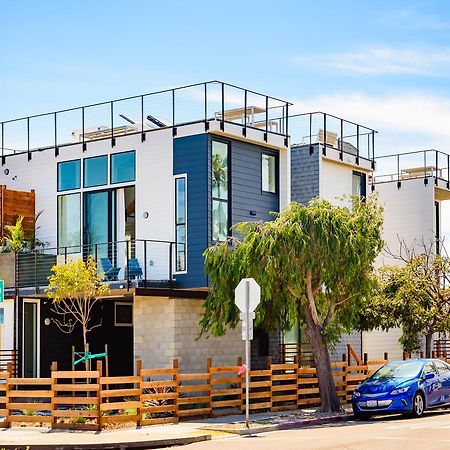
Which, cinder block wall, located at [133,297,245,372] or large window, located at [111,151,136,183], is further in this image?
large window, located at [111,151,136,183]

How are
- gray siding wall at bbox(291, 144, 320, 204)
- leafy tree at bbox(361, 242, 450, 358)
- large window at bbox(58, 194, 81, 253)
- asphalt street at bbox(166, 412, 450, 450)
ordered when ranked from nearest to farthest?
asphalt street at bbox(166, 412, 450, 450) → large window at bbox(58, 194, 81, 253) → leafy tree at bbox(361, 242, 450, 358) → gray siding wall at bbox(291, 144, 320, 204)

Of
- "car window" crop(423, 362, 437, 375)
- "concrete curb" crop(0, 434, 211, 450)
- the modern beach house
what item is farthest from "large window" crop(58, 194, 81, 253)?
"concrete curb" crop(0, 434, 211, 450)

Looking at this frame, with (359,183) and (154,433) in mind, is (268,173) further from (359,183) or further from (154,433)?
(154,433)

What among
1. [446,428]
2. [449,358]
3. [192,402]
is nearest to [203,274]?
[192,402]

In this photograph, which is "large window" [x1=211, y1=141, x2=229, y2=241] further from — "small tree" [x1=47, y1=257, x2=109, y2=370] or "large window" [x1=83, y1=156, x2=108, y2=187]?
"large window" [x1=83, y1=156, x2=108, y2=187]

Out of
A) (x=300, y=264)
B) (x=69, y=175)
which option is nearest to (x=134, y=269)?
(x=69, y=175)

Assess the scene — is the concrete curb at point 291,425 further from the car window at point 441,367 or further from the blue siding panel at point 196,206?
the blue siding panel at point 196,206

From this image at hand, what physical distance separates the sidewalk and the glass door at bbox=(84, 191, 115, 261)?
768 centimetres

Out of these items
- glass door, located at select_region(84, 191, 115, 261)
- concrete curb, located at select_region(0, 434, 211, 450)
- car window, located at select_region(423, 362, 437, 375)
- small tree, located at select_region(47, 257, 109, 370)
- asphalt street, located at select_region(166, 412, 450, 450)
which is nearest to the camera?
asphalt street, located at select_region(166, 412, 450, 450)

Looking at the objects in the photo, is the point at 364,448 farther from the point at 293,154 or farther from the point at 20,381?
the point at 293,154

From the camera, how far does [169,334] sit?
26.8 metres

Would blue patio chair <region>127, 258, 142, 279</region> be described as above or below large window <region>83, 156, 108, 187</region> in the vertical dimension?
below

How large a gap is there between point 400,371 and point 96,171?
11.0m

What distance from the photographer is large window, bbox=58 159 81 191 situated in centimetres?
3016
